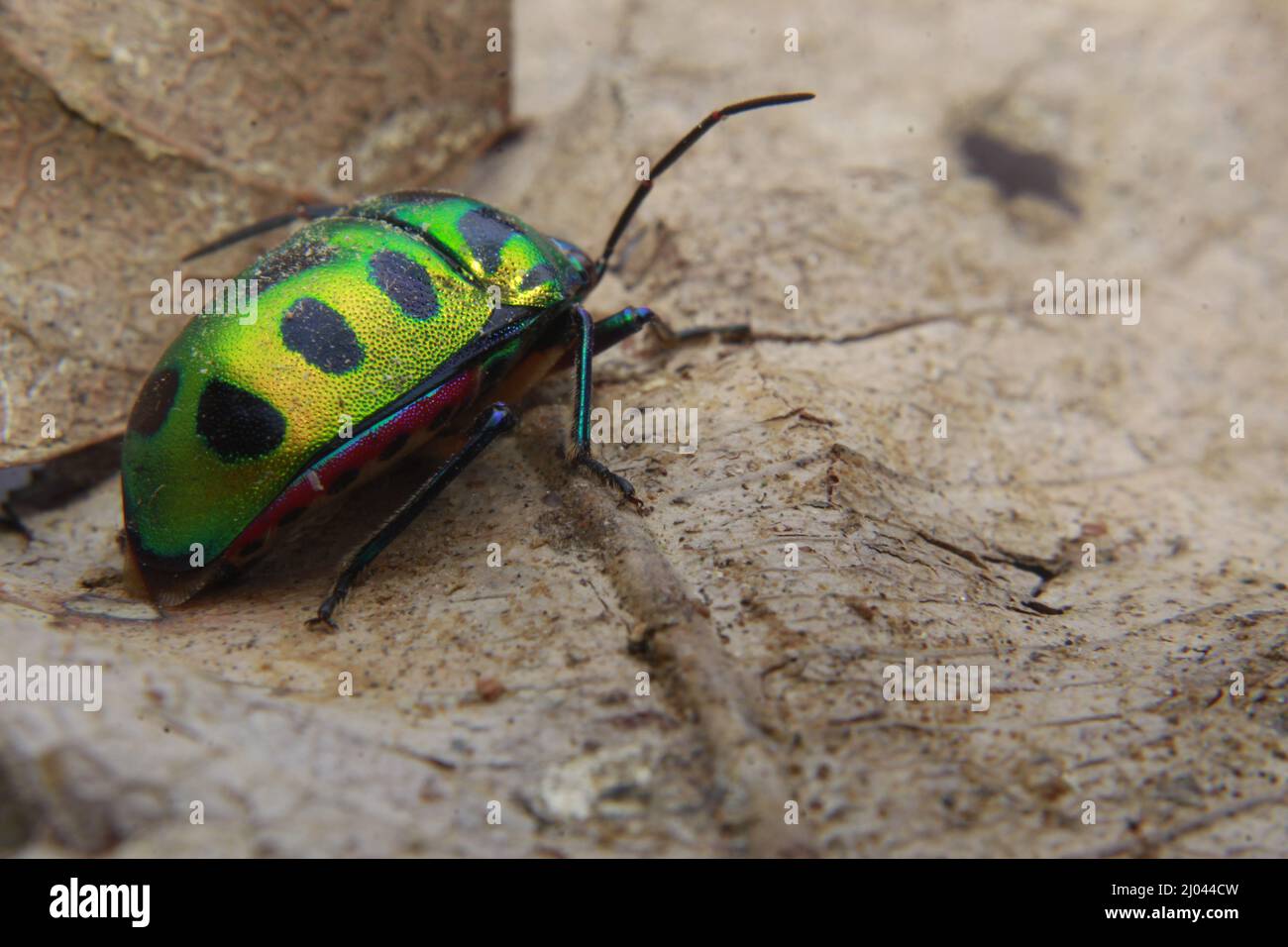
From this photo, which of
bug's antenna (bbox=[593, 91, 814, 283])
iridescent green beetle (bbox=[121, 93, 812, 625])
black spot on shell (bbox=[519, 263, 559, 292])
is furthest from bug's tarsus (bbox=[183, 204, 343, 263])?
bug's antenna (bbox=[593, 91, 814, 283])

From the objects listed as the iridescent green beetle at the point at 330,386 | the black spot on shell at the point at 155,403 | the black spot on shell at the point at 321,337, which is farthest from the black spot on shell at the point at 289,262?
the black spot on shell at the point at 155,403

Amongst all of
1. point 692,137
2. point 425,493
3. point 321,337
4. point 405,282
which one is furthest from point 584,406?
point 692,137

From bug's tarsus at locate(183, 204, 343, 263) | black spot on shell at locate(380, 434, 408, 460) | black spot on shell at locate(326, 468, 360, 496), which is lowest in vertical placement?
black spot on shell at locate(326, 468, 360, 496)

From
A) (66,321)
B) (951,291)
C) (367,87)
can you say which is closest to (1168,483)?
(951,291)

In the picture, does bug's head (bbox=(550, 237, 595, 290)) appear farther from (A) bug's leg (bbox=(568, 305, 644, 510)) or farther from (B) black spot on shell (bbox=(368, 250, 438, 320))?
(B) black spot on shell (bbox=(368, 250, 438, 320))

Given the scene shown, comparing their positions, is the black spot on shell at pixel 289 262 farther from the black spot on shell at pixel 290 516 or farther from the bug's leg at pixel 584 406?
the bug's leg at pixel 584 406
